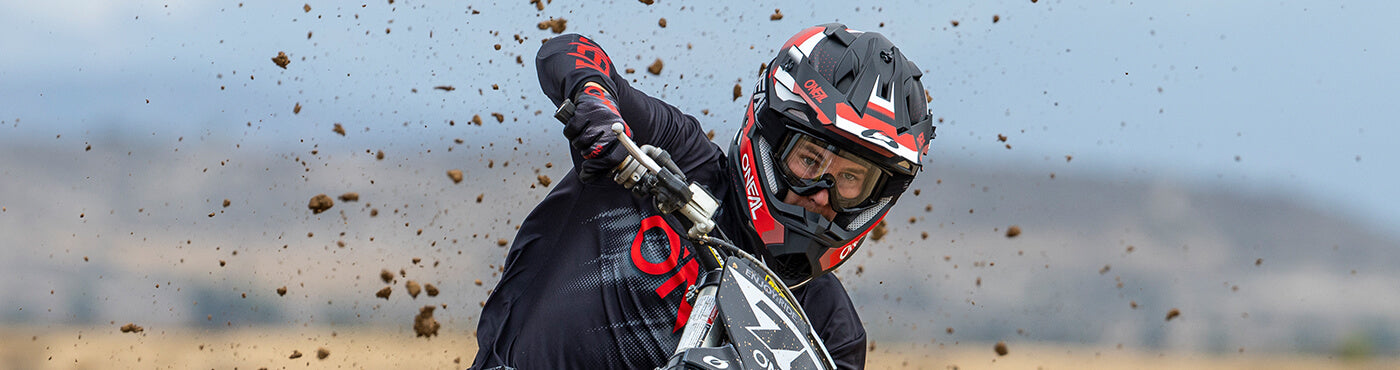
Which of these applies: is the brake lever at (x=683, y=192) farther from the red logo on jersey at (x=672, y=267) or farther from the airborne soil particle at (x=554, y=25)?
the airborne soil particle at (x=554, y=25)

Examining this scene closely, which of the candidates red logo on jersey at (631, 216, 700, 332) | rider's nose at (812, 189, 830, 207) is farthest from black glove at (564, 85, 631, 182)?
rider's nose at (812, 189, 830, 207)

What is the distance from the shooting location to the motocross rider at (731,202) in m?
3.26

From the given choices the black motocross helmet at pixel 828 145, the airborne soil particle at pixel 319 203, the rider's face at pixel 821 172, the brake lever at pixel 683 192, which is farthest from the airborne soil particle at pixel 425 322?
the brake lever at pixel 683 192

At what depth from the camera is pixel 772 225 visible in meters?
3.30

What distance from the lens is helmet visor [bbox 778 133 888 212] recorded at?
128 inches

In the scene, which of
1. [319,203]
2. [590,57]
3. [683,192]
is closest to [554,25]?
[319,203]

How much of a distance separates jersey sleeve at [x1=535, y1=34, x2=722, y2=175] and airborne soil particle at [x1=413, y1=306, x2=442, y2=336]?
361cm

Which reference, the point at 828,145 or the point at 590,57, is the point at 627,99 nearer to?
the point at 590,57

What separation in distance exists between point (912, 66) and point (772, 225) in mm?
701

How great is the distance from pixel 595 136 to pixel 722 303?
64 cm

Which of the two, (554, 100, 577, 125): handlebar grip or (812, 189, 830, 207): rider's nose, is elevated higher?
(554, 100, 577, 125): handlebar grip

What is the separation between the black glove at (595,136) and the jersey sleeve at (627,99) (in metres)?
0.27

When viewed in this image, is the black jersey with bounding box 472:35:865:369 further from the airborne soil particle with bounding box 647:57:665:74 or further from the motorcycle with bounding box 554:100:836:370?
the airborne soil particle with bounding box 647:57:665:74

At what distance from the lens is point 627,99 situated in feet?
11.2
